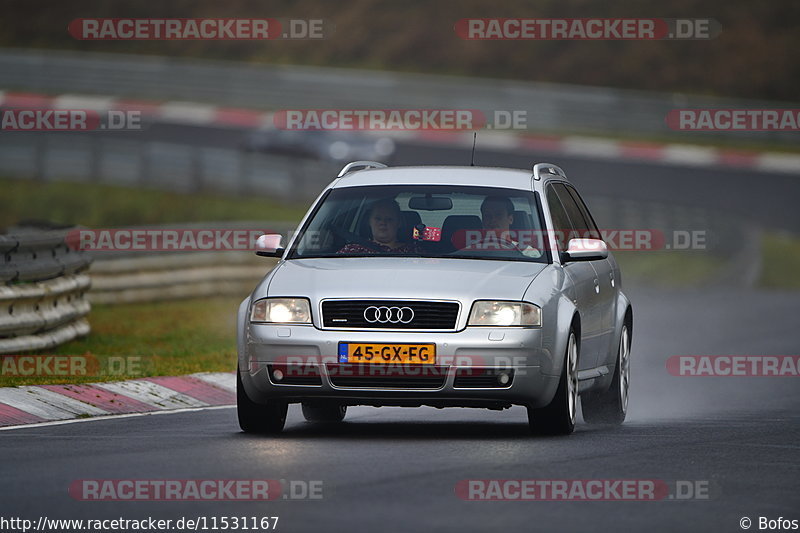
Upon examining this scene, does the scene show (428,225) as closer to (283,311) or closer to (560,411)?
(283,311)

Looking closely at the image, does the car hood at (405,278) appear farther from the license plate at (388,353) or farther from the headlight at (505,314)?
the license plate at (388,353)

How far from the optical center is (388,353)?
32.2ft

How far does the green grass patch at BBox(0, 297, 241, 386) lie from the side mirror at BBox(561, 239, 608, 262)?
4.07 metres

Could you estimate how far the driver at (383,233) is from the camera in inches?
424

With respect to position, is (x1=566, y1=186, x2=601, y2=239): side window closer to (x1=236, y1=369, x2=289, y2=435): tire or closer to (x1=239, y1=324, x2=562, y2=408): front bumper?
(x1=239, y1=324, x2=562, y2=408): front bumper

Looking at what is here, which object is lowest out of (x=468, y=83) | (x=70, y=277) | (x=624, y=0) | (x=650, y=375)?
(x=650, y=375)

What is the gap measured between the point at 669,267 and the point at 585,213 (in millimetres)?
19024

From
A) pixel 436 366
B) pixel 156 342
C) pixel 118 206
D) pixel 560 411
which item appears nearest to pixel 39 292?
pixel 156 342

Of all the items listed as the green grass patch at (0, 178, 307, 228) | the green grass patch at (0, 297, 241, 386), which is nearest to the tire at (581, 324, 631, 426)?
the green grass patch at (0, 297, 241, 386)

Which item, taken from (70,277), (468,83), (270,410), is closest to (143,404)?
(270,410)

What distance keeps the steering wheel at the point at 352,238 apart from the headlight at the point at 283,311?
2.97 feet

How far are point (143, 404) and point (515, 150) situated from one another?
33311 millimetres

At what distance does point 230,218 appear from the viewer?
34.2m

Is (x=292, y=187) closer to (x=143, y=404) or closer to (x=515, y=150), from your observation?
(x=515, y=150)
